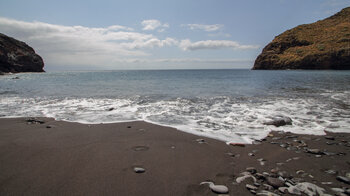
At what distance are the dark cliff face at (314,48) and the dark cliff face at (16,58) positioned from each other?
12663 centimetres

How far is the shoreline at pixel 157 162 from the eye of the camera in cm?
278

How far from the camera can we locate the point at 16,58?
264 feet

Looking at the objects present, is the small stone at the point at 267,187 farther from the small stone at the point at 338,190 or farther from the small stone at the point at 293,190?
the small stone at the point at 338,190

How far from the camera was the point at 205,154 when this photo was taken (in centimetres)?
402

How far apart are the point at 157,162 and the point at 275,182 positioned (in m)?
2.13

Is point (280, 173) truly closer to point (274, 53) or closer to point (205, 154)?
point (205, 154)

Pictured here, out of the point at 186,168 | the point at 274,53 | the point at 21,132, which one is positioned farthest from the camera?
the point at 274,53

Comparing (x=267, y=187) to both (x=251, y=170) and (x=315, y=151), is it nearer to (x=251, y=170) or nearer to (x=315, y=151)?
(x=251, y=170)

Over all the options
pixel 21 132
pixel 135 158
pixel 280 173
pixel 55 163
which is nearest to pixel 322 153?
pixel 280 173

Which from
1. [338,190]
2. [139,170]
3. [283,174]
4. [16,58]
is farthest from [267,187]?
[16,58]

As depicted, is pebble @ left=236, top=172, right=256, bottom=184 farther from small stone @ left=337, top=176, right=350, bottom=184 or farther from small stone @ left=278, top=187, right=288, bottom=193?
small stone @ left=337, top=176, right=350, bottom=184

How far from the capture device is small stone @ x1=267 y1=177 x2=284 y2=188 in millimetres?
2781

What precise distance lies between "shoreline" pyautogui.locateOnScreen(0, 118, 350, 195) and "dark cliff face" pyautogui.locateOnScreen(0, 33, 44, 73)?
315 feet

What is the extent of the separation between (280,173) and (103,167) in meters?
3.29
